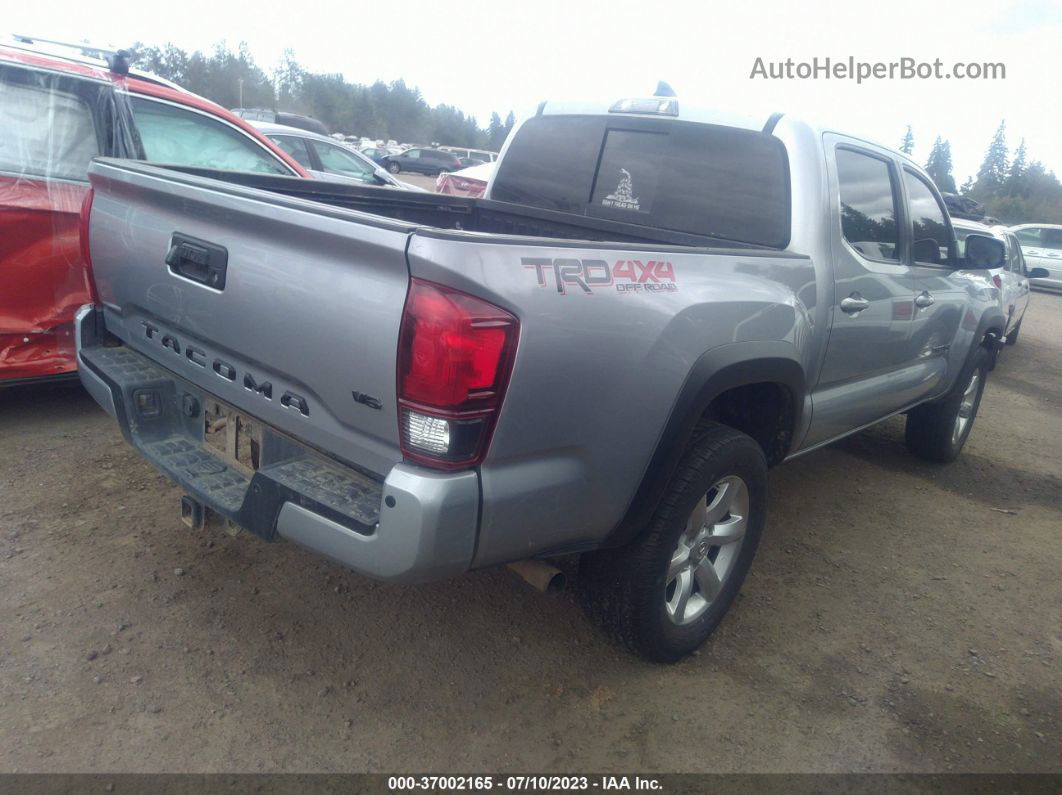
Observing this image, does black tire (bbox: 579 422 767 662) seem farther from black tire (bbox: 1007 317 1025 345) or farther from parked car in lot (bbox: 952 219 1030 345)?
black tire (bbox: 1007 317 1025 345)

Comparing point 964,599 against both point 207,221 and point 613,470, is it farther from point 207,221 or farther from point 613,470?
point 207,221

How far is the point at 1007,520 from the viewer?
4.55 m

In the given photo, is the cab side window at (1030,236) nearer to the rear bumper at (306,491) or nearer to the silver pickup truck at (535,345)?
the silver pickup truck at (535,345)

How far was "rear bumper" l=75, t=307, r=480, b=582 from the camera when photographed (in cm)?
191

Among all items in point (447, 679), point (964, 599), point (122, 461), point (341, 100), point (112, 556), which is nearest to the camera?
point (447, 679)

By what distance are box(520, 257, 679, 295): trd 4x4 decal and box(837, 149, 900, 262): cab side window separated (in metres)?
1.35

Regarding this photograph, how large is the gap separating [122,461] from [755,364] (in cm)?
302

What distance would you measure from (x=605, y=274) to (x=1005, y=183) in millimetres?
72101

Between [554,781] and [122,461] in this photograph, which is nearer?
Result: [554,781]

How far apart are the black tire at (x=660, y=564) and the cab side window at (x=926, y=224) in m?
1.91

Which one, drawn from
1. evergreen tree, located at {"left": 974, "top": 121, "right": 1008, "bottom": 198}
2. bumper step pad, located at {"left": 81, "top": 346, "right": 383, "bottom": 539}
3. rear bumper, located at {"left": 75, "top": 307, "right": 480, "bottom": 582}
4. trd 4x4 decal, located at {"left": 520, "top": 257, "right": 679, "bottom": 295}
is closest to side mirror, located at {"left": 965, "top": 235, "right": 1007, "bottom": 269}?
trd 4x4 decal, located at {"left": 520, "top": 257, "right": 679, "bottom": 295}

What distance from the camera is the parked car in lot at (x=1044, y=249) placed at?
58.7ft

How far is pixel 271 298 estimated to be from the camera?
215 cm

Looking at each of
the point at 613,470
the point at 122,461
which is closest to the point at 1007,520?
the point at 613,470
